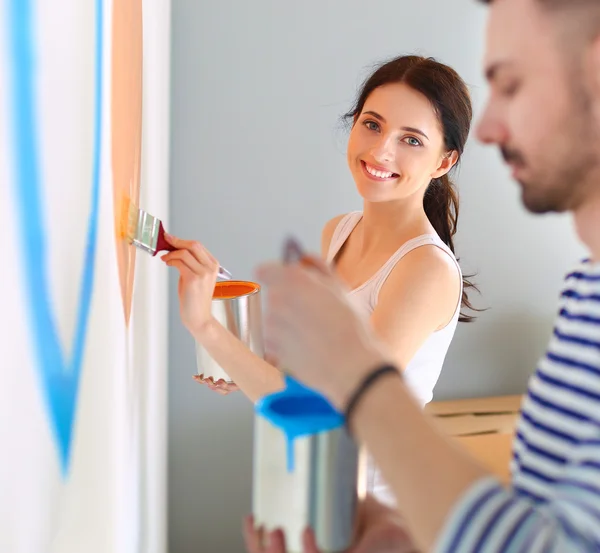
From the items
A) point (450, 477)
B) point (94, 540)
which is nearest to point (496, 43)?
point (450, 477)

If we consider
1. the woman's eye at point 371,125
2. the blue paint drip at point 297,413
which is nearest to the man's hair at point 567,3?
the blue paint drip at point 297,413

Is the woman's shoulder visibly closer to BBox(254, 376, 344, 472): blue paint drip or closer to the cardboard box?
the cardboard box

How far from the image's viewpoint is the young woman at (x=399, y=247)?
3.56 feet

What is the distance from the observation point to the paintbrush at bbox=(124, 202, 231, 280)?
876mm

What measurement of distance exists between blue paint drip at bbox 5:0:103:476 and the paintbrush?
10.3 inches

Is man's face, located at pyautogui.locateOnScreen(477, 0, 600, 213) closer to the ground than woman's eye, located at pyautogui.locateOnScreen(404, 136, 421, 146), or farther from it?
farther from it

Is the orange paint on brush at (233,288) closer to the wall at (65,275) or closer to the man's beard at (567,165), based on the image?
the wall at (65,275)

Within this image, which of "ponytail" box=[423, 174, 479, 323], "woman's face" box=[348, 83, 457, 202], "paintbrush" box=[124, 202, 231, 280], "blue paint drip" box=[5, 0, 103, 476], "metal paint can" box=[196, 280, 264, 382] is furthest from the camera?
"ponytail" box=[423, 174, 479, 323]

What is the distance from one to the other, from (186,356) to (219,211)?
42 cm

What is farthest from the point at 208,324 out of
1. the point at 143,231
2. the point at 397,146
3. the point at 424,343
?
the point at 397,146

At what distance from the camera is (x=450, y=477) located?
16.5 inches

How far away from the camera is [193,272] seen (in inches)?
39.8

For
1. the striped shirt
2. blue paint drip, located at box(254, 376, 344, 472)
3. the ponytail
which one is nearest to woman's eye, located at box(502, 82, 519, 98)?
the striped shirt

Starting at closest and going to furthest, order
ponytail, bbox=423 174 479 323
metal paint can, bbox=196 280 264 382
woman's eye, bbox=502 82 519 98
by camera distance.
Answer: woman's eye, bbox=502 82 519 98, metal paint can, bbox=196 280 264 382, ponytail, bbox=423 174 479 323
